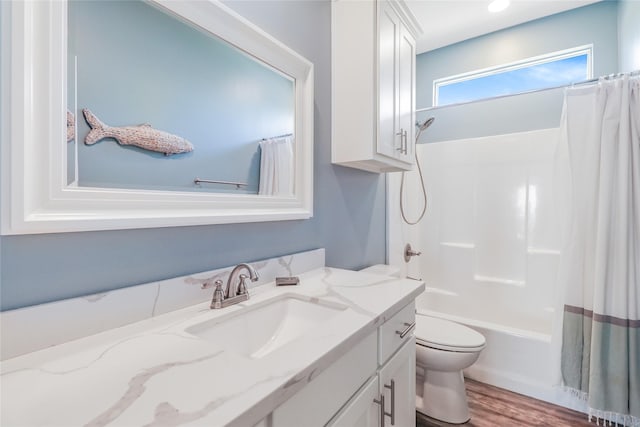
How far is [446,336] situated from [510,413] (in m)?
0.58

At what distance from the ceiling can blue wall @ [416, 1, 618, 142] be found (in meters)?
0.09

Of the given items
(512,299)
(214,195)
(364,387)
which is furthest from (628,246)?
(214,195)

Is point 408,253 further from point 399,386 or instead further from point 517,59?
point 517,59

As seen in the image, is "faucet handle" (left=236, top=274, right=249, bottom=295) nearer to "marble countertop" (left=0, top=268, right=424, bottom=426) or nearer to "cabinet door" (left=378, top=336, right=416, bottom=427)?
"marble countertop" (left=0, top=268, right=424, bottom=426)

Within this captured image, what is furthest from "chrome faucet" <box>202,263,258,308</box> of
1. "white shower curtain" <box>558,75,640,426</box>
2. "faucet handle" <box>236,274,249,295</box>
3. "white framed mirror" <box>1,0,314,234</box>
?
"white shower curtain" <box>558,75,640,426</box>

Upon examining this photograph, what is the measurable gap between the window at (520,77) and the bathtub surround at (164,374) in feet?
8.56

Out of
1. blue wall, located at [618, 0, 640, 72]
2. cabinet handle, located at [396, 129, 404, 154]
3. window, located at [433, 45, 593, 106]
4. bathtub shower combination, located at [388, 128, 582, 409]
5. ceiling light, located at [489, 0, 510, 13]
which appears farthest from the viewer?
window, located at [433, 45, 593, 106]

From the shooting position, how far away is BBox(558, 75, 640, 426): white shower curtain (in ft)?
4.88

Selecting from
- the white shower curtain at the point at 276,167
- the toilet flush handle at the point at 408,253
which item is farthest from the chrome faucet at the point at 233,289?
the toilet flush handle at the point at 408,253

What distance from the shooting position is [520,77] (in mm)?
2629

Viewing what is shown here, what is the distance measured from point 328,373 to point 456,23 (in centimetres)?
291

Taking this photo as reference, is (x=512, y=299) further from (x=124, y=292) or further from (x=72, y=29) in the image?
(x=72, y=29)

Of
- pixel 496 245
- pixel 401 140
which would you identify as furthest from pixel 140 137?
pixel 496 245

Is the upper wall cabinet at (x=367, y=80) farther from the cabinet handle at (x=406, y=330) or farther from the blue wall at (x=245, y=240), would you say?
the cabinet handle at (x=406, y=330)
